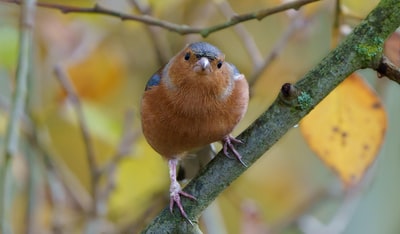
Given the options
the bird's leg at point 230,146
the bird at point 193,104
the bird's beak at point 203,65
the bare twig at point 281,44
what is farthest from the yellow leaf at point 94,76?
the bird's leg at point 230,146

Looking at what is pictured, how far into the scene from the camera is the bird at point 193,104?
2.53 metres

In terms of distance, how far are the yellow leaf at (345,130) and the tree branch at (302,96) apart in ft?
1.24

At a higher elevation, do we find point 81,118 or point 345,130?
point 81,118

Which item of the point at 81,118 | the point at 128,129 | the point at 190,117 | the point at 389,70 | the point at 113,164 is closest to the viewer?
the point at 389,70

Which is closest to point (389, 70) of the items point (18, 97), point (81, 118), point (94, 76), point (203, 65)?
point (203, 65)

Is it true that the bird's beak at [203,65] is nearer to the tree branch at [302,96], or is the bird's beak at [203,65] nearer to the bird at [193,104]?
the bird at [193,104]

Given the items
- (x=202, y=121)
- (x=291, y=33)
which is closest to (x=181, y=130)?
(x=202, y=121)

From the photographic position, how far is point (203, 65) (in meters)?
2.56

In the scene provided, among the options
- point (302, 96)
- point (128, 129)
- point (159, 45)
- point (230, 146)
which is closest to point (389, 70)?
point (302, 96)

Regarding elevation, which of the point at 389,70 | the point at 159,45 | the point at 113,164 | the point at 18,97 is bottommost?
the point at 113,164

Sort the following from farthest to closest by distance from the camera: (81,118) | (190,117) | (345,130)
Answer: (81,118) < (190,117) < (345,130)

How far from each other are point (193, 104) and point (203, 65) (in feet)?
0.45

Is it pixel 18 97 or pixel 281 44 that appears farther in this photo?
pixel 281 44

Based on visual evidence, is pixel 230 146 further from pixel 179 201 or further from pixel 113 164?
pixel 113 164
